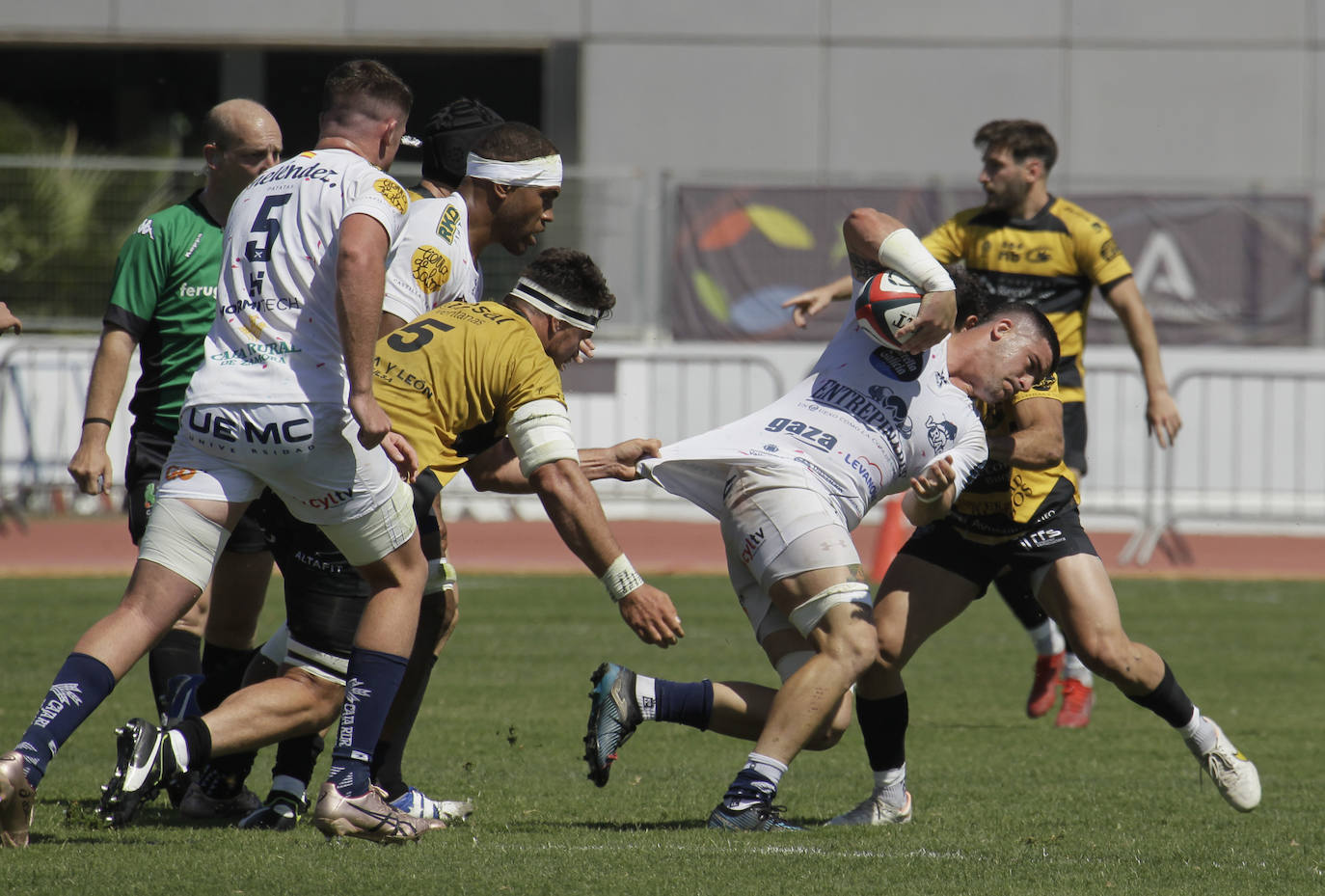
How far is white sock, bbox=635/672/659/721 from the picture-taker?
16.9ft

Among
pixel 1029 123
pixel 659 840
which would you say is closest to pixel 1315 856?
Result: pixel 659 840

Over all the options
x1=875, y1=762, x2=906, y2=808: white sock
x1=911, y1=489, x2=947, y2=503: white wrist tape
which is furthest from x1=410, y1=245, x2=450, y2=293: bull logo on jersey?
x1=875, y1=762, x2=906, y2=808: white sock

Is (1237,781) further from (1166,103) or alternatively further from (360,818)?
(1166,103)

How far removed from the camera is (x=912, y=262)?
5309 millimetres

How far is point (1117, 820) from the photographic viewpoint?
5.34 m

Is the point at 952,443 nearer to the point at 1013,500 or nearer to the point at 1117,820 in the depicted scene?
the point at 1013,500

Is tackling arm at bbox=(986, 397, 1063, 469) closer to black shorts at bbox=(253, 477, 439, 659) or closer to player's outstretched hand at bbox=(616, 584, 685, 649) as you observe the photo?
player's outstretched hand at bbox=(616, 584, 685, 649)

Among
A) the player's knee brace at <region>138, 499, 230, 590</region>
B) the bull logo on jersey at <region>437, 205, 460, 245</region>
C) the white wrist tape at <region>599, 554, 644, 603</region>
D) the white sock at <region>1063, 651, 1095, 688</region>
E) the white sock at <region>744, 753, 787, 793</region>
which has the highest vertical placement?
the bull logo on jersey at <region>437, 205, 460, 245</region>

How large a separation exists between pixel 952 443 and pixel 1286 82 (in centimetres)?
1625

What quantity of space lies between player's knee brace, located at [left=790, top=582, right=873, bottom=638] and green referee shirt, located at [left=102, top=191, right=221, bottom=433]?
7.59 feet

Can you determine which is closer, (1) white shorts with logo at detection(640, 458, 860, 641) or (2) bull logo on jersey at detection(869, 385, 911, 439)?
(1) white shorts with logo at detection(640, 458, 860, 641)

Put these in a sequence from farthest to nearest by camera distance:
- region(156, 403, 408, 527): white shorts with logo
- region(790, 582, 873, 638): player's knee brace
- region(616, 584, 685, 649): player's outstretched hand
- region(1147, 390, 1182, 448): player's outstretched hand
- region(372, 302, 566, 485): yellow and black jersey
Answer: region(1147, 390, 1182, 448): player's outstretched hand, region(790, 582, 873, 638): player's knee brace, region(372, 302, 566, 485): yellow and black jersey, region(616, 584, 685, 649): player's outstretched hand, region(156, 403, 408, 527): white shorts with logo

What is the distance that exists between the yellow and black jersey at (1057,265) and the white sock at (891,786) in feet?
9.56

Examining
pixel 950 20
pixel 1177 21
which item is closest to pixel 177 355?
pixel 950 20
